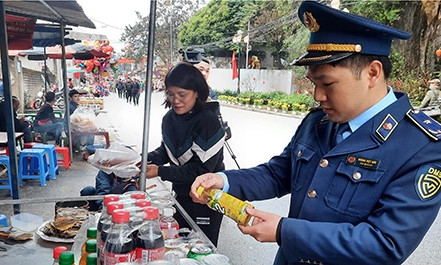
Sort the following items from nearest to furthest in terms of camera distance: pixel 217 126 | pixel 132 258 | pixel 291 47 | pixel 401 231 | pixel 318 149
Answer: pixel 401 231, pixel 132 258, pixel 318 149, pixel 217 126, pixel 291 47

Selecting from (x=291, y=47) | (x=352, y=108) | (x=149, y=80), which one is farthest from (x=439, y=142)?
(x=291, y=47)

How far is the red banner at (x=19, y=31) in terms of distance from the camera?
4547 mm

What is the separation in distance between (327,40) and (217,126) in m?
1.04

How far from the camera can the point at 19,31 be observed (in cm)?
467

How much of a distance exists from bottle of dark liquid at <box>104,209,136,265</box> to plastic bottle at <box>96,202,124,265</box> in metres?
0.04

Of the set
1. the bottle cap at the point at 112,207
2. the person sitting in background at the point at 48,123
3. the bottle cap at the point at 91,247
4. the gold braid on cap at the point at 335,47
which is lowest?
the person sitting in background at the point at 48,123

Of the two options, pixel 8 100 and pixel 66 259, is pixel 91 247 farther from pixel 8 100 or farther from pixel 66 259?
pixel 8 100

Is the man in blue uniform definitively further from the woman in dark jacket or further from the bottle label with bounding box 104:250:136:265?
the woman in dark jacket

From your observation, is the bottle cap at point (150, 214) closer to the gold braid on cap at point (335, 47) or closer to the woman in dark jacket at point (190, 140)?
the gold braid on cap at point (335, 47)

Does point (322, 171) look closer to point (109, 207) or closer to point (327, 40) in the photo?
point (327, 40)

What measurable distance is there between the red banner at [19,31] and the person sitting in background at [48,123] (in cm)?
203

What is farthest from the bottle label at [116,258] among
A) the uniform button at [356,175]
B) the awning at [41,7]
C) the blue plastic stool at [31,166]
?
the blue plastic stool at [31,166]

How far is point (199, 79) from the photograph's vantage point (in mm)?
2098

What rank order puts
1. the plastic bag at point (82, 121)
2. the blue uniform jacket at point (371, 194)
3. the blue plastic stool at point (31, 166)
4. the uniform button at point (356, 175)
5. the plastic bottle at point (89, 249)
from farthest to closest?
the plastic bag at point (82, 121), the blue plastic stool at point (31, 166), the plastic bottle at point (89, 249), the uniform button at point (356, 175), the blue uniform jacket at point (371, 194)
